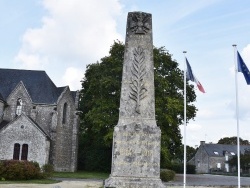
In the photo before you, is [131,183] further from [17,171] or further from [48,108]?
[48,108]

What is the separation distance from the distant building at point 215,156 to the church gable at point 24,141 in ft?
159

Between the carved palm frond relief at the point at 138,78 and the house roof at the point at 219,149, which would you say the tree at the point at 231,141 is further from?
the carved palm frond relief at the point at 138,78

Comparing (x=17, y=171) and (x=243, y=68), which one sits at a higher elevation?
(x=243, y=68)

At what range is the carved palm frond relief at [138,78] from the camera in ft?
40.5

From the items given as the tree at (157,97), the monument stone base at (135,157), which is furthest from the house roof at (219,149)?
the monument stone base at (135,157)

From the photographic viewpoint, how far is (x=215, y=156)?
7850 centimetres

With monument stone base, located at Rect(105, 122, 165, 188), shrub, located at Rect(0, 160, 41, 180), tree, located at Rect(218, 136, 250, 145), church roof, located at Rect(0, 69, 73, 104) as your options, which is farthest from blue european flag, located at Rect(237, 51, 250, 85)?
tree, located at Rect(218, 136, 250, 145)

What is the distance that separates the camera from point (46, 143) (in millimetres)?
37156

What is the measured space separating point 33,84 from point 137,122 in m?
34.7

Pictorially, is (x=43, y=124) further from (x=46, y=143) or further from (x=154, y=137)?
(x=154, y=137)

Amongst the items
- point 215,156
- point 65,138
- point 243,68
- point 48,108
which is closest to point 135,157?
point 243,68

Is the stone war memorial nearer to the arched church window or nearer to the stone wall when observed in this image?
the stone wall

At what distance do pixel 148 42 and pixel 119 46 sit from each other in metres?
22.8

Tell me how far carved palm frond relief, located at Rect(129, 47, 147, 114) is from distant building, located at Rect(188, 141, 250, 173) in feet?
225
